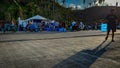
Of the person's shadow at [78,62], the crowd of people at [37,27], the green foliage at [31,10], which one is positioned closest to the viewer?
the person's shadow at [78,62]

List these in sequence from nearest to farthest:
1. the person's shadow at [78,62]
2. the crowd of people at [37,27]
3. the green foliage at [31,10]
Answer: the person's shadow at [78,62] < the crowd of people at [37,27] < the green foliage at [31,10]

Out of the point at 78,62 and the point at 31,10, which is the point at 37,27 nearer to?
the point at 31,10

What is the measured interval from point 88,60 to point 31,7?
4742cm

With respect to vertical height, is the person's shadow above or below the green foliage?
below

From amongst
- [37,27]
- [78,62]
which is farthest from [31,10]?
[78,62]

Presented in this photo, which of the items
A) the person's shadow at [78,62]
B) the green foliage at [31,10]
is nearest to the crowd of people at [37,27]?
the green foliage at [31,10]

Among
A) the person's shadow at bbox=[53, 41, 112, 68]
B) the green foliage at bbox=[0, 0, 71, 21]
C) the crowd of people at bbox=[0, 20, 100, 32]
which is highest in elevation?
the green foliage at bbox=[0, 0, 71, 21]

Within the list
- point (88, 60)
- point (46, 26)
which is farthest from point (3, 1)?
point (88, 60)

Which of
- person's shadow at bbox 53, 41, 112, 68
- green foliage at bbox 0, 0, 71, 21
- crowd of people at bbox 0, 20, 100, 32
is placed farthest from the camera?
green foliage at bbox 0, 0, 71, 21

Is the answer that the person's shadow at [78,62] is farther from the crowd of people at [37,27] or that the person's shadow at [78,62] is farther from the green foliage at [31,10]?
the green foliage at [31,10]

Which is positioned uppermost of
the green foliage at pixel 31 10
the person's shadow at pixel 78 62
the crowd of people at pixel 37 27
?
the green foliage at pixel 31 10

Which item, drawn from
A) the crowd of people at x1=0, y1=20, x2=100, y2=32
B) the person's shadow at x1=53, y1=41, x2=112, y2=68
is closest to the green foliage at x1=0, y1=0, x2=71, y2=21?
the crowd of people at x1=0, y1=20, x2=100, y2=32

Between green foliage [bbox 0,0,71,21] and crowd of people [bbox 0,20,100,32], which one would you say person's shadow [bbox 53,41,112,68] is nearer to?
crowd of people [bbox 0,20,100,32]

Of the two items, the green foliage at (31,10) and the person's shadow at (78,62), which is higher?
the green foliage at (31,10)
